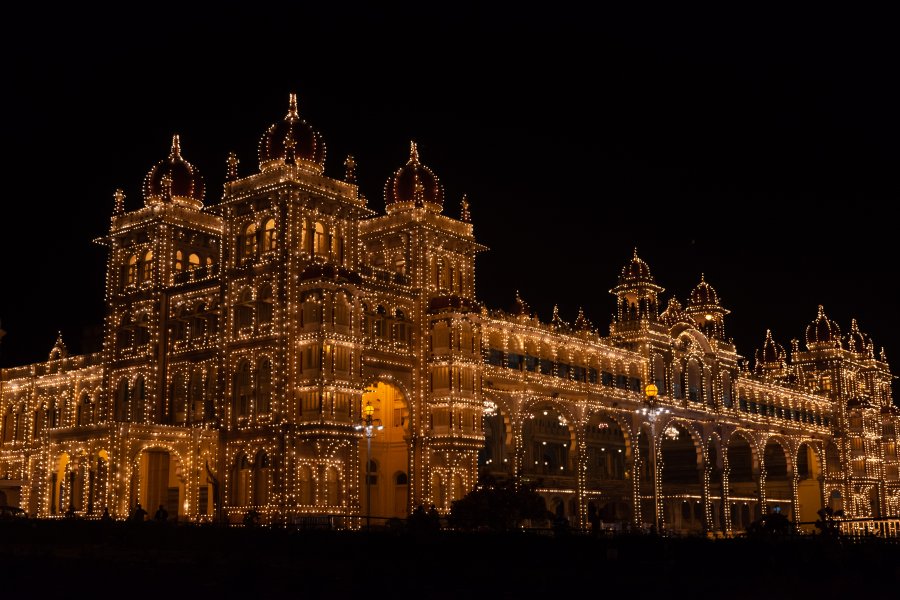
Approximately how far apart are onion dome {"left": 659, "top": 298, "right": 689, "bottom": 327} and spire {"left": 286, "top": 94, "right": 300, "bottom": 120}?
40597 millimetres

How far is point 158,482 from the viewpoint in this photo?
66.5 m

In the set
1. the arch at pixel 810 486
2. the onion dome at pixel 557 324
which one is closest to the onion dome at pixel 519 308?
the onion dome at pixel 557 324

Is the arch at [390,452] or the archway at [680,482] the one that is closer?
the arch at [390,452]

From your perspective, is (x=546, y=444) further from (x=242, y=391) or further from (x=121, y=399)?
(x=121, y=399)

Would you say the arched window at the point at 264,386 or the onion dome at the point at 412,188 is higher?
the onion dome at the point at 412,188

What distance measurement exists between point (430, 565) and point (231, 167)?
1284 inches

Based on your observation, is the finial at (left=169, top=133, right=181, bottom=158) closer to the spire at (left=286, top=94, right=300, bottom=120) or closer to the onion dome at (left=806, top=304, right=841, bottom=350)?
the spire at (left=286, top=94, right=300, bottom=120)

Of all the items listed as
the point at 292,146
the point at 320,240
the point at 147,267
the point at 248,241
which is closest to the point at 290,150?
the point at 292,146

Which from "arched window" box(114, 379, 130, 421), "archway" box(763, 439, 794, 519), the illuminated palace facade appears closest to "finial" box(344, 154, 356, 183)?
the illuminated palace facade

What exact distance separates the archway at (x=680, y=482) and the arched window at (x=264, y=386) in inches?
1474

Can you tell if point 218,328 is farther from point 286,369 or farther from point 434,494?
point 434,494

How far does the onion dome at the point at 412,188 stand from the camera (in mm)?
68750

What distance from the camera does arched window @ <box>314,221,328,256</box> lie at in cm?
6316

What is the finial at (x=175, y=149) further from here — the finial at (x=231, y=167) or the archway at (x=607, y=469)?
the archway at (x=607, y=469)
